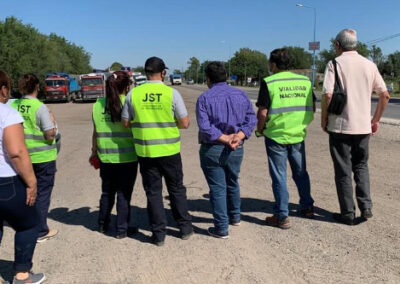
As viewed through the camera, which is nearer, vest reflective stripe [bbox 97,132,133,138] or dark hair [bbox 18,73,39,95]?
dark hair [bbox 18,73,39,95]

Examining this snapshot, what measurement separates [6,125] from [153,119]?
4.50 ft

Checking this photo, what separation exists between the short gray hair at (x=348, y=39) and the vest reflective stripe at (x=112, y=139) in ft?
8.03

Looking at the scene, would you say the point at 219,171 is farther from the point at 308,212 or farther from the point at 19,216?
the point at 19,216

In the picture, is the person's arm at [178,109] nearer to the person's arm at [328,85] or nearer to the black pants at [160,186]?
the black pants at [160,186]

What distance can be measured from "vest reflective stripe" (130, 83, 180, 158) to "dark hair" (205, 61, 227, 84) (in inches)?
18.5

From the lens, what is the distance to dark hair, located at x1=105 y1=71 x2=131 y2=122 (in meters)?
3.86

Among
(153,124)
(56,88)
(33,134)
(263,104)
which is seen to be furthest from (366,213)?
(56,88)

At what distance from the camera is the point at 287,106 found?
401 cm

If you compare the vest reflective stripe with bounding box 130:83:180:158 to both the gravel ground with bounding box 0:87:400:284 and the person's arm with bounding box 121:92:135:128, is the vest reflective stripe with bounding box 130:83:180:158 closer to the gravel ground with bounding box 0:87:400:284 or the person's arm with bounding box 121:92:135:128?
the person's arm with bounding box 121:92:135:128

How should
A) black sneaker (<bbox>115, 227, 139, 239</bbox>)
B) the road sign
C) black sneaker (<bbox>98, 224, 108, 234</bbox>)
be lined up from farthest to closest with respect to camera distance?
1. the road sign
2. black sneaker (<bbox>98, 224, 108, 234</bbox>)
3. black sneaker (<bbox>115, 227, 139, 239</bbox>)

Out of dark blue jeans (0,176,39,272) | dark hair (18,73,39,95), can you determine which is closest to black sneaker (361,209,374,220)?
dark blue jeans (0,176,39,272)

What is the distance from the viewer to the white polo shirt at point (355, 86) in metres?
4.00

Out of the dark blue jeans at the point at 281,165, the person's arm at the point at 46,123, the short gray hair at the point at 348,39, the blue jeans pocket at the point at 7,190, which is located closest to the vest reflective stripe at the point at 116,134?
the person's arm at the point at 46,123

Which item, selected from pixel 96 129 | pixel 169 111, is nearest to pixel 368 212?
pixel 169 111
